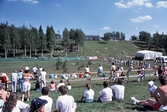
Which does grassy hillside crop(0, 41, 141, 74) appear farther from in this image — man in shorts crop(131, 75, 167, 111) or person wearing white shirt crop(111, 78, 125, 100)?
man in shorts crop(131, 75, 167, 111)

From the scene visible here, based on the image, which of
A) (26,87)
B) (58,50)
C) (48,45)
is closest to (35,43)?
(48,45)

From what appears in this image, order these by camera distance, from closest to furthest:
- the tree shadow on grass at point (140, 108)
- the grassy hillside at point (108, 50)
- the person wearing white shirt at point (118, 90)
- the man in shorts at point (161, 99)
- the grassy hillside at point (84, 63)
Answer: the man in shorts at point (161, 99) < the tree shadow on grass at point (140, 108) < the person wearing white shirt at point (118, 90) < the grassy hillside at point (84, 63) < the grassy hillside at point (108, 50)

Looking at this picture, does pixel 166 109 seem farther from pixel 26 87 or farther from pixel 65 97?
pixel 26 87

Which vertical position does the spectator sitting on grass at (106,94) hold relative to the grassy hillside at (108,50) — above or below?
below

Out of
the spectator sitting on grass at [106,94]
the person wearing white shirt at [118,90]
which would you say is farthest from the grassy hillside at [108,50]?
the spectator sitting on grass at [106,94]

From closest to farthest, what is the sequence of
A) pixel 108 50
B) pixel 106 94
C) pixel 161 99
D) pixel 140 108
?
pixel 161 99 → pixel 140 108 → pixel 106 94 → pixel 108 50

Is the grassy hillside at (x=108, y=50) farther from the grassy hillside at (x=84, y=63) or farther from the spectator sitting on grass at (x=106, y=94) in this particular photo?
the spectator sitting on grass at (x=106, y=94)

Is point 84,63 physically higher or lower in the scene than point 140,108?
lower

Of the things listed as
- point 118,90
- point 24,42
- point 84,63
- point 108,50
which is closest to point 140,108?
point 118,90

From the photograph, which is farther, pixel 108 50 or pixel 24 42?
pixel 108 50

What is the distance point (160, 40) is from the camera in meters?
114

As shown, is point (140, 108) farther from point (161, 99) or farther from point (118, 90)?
point (118, 90)

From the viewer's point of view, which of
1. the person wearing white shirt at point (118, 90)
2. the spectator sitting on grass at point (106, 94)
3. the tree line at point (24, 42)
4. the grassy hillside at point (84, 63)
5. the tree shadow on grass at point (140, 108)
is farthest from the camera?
the tree line at point (24, 42)

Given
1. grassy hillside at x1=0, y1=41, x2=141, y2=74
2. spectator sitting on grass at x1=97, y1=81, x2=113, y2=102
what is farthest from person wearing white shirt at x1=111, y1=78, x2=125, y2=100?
grassy hillside at x1=0, y1=41, x2=141, y2=74
